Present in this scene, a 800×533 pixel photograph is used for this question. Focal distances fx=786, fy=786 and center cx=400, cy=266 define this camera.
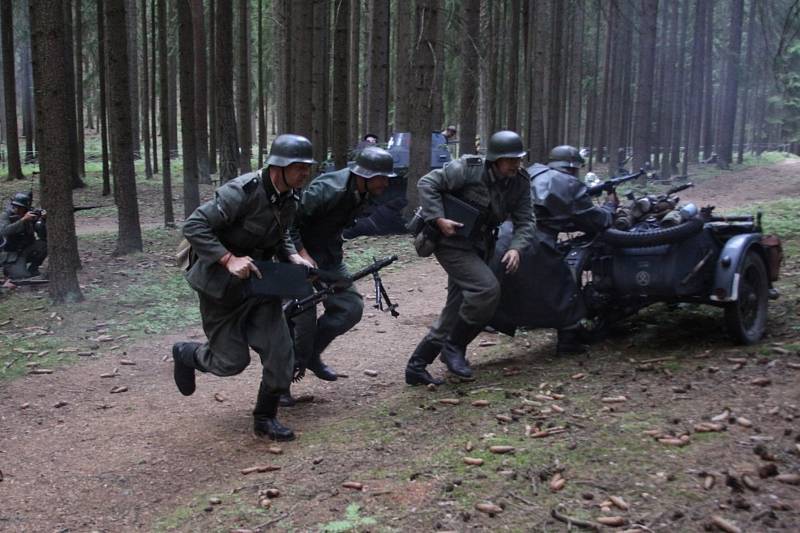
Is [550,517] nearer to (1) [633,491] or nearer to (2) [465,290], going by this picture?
(1) [633,491]

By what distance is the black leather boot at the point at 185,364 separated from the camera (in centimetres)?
585

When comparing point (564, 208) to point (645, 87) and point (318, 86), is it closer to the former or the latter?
point (318, 86)

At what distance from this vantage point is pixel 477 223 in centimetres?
636

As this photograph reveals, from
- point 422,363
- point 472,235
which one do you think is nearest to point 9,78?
point 422,363

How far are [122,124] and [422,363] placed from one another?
321 inches

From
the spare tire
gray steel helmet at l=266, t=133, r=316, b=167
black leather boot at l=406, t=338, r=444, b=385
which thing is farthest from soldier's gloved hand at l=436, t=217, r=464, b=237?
the spare tire

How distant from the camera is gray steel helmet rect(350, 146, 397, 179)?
6102 millimetres

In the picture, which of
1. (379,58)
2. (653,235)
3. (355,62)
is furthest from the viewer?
(355,62)

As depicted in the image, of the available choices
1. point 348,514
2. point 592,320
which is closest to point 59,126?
point 592,320

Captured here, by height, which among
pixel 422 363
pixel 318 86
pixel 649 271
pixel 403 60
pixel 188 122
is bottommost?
pixel 422 363

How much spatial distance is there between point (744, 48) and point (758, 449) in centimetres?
5325

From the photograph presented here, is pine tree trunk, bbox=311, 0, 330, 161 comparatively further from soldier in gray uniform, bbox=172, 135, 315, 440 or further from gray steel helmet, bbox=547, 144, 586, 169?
soldier in gray uniform, bbox=172, 135, 315, 440

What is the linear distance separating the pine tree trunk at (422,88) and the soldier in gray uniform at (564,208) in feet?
24.4

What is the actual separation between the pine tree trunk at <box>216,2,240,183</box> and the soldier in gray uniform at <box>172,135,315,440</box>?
9.90m
